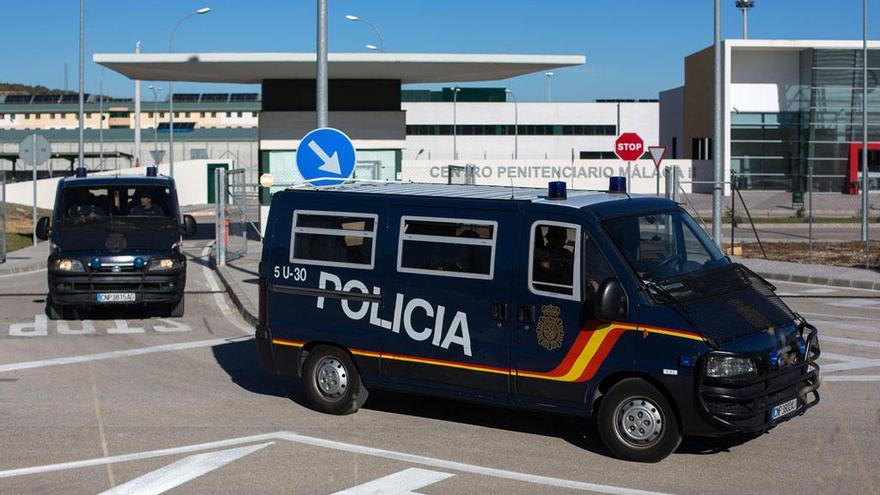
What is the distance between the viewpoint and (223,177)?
24.7 m

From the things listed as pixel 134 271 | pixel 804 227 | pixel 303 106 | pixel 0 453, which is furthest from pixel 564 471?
pixel 804 227

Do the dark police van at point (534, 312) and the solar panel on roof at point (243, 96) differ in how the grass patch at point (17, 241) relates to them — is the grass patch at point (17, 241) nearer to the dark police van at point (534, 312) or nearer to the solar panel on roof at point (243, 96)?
the dark police van at point (534, 312)

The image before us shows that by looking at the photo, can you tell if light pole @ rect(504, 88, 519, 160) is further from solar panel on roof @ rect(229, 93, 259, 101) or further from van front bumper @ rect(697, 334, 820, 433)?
van front bumper @ rect(697, 334, 820, 433)

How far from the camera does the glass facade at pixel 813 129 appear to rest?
6475 centimetres

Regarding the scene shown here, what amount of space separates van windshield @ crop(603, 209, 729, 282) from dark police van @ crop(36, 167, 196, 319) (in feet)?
29.2

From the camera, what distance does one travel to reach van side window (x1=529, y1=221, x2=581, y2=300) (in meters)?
8.69

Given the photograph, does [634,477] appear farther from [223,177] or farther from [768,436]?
[223,177]

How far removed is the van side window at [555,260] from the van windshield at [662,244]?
304 millimetres

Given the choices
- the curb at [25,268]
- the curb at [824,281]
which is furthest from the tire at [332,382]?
the curb at [25,268]

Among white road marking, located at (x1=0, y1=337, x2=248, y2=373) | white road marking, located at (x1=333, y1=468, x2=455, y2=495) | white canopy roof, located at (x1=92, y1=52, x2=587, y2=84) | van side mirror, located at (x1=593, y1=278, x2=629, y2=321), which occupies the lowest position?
white road marking, located at (x1=333, y1=468, x2=455, y2=495)

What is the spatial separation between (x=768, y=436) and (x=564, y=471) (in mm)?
1990

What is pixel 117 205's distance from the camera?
17.0 m

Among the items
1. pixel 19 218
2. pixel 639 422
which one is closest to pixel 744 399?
pixel 639 422

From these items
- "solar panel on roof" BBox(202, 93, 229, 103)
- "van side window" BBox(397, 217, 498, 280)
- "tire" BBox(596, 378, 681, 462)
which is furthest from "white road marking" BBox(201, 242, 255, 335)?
"solar panel on roof" BBox(202, 93, 229, 103)
